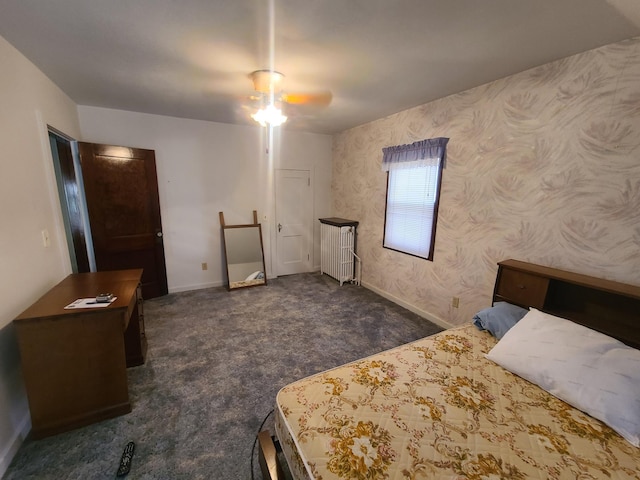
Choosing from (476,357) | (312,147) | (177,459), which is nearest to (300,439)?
(177,459)

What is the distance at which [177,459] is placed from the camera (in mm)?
1464

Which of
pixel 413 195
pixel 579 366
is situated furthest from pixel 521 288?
pixel 413 195

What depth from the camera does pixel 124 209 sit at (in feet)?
10.6

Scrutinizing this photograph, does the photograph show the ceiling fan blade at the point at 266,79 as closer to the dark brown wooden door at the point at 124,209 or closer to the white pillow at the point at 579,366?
the dark brown wooden door at the point at 124,209

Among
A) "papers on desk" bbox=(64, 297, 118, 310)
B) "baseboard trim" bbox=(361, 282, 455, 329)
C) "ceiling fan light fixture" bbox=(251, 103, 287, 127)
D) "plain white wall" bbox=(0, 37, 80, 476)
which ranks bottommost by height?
"baseboard trim" bbox=(361, 282, 455, 329)

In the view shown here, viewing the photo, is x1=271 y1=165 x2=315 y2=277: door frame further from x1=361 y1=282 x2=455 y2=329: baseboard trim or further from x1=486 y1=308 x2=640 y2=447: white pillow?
x1=486 y1=308 x2=640 y2=447: white pillow

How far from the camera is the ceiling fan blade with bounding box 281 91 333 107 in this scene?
2588 mm

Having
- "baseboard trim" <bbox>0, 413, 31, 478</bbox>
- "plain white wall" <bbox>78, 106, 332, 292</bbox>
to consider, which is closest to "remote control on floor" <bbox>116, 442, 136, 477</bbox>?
"baseboard trim" <bbox>0, 413, 31, 478</bbox>

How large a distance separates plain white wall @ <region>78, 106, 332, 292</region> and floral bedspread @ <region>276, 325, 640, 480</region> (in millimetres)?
3145

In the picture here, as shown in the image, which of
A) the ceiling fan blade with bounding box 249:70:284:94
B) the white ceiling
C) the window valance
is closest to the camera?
the white ceiling

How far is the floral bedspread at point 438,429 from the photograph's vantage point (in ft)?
3.04

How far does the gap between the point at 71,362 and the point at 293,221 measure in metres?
3.28

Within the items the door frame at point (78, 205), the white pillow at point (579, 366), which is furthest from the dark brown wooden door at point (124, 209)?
the white pillow at point (579, 366)

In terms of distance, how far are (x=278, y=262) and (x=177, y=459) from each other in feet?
10.4
